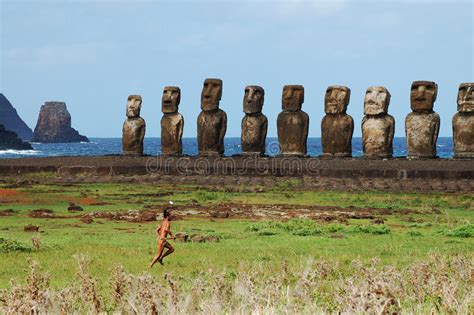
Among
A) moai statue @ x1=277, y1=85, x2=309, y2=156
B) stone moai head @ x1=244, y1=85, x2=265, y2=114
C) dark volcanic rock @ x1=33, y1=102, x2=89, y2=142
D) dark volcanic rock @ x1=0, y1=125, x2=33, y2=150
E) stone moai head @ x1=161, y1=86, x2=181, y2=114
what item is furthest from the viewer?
dark volcanic rock @ x1=33, y1=102, x2=89, y2=142

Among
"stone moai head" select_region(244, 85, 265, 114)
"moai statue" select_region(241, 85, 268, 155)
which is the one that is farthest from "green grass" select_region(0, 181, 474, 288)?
"stone moai head" select_region(244, 85, 265, 114)

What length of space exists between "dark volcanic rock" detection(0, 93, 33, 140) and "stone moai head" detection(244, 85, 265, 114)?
155951 millimetres

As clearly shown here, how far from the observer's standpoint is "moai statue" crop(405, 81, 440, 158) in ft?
89.7

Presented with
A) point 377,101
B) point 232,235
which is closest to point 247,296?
point 232,235

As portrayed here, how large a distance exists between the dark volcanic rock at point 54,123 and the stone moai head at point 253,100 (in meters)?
124

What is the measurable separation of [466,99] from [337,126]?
4.00 m

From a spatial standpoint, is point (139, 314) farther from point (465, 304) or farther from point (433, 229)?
point (433, 229)

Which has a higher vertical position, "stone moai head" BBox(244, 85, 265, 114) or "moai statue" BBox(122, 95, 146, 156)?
"stone moai head" BBox(244, 85, 265, 114)

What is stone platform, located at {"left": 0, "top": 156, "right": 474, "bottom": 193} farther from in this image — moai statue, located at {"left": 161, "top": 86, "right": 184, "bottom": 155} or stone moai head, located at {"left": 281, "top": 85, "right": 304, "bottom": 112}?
stone moai head, located at {"left": 281, "top": 85, "right": 304, "bottom": 112}

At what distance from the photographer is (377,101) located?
2830 cm

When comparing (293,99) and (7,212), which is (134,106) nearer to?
(293,99)

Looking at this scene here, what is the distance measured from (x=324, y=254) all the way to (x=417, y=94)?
48.8 feet

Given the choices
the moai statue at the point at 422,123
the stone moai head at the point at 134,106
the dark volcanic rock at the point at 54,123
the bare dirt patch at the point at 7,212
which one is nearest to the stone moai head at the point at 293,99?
the moai statue at the point at 422,123

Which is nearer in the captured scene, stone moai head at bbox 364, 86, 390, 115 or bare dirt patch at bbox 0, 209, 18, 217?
bare dirt patch at bbox 0, 209, 18, 217
